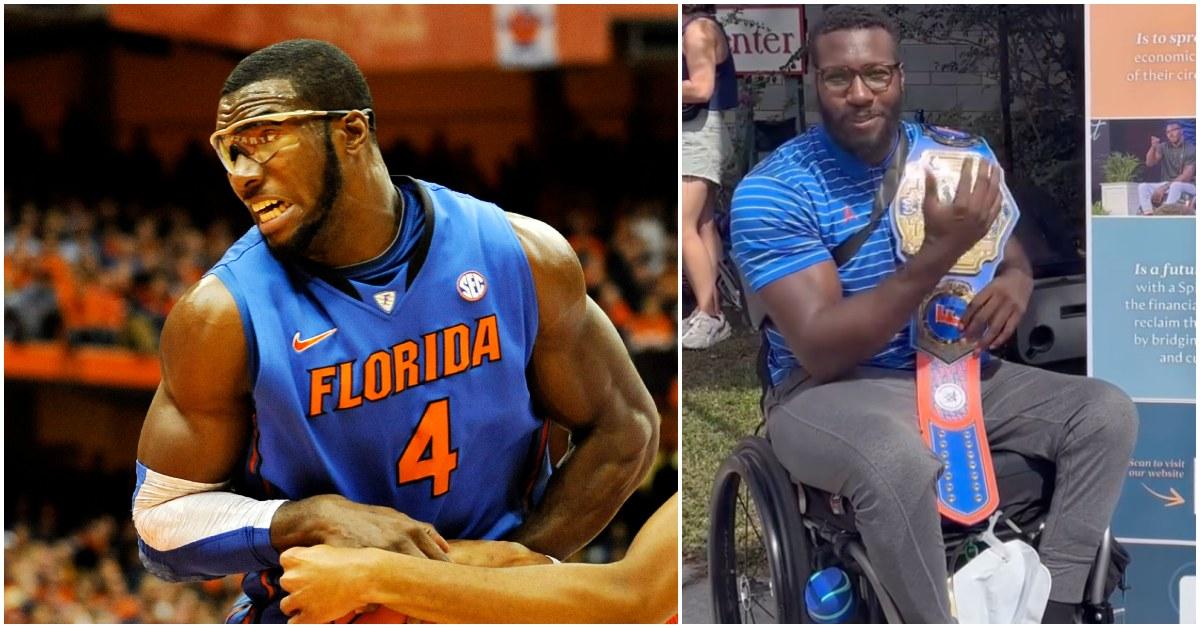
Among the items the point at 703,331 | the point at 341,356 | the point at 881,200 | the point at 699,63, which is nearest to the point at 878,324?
the point at 881,200

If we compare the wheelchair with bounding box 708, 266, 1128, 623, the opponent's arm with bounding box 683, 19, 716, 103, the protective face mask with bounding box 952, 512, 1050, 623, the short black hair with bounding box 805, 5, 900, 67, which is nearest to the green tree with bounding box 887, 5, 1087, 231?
the short black hair with bounding box 805, 5, 900, 67

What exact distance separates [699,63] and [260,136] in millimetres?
1323

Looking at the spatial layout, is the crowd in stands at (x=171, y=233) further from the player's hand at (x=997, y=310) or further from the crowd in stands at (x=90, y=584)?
the player's hand at (x=997, y=310)

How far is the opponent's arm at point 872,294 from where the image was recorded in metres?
4.20

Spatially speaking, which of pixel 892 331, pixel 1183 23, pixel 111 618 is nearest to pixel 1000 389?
pixel 892 331

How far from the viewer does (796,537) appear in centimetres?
426

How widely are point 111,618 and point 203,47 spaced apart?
71.7 inches

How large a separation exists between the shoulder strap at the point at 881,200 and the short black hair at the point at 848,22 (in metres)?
0.31

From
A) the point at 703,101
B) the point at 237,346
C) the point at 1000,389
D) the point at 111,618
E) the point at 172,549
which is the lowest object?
the point at 111,618

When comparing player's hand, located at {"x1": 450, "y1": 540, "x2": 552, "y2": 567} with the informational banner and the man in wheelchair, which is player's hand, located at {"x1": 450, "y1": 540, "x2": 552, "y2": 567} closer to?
the man in wheelchair

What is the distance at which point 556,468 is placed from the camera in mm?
4250

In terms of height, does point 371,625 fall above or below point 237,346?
below

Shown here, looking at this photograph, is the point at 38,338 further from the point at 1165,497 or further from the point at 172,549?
the point at 1165,497

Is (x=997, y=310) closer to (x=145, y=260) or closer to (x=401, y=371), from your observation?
(x=401, y=371)
